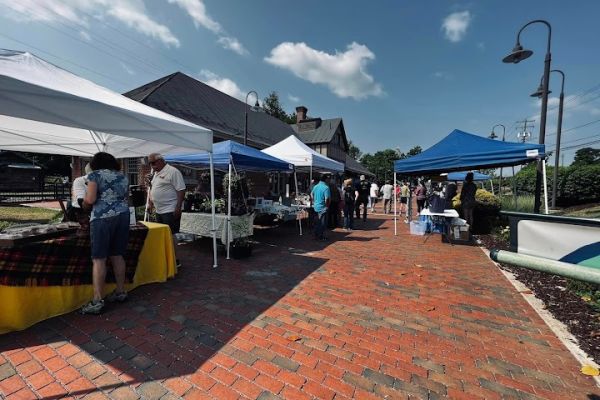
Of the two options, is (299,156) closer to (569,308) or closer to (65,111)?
(65,111)

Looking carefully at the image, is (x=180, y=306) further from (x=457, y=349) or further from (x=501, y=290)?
(x=501, y=290)

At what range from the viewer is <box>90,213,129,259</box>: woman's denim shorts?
297cm

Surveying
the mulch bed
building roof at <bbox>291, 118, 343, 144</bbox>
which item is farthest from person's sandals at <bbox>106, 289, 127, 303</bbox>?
building roof at <bbox>291, 118, 343, 144</bbox>

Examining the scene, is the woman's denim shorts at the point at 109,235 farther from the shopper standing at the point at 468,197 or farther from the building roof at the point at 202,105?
the building roof at the point at 202,105

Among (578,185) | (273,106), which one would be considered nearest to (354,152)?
(273,106)

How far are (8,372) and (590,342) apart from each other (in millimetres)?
5026

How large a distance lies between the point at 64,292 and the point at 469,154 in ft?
25.6

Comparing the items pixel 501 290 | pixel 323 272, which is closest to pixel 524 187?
pixel 501 290

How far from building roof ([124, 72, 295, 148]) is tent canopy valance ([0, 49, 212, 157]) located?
363 inches

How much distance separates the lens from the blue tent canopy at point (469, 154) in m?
6.29

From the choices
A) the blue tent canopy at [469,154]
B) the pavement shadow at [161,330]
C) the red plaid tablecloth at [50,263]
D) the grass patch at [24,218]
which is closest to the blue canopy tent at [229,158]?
Answer: the pavement shadow at [161,330]

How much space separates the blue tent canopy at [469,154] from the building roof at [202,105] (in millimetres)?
11921

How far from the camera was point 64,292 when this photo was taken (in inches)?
121

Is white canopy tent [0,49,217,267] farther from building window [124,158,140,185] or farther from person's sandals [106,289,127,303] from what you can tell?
building window [124,158,140,185]
